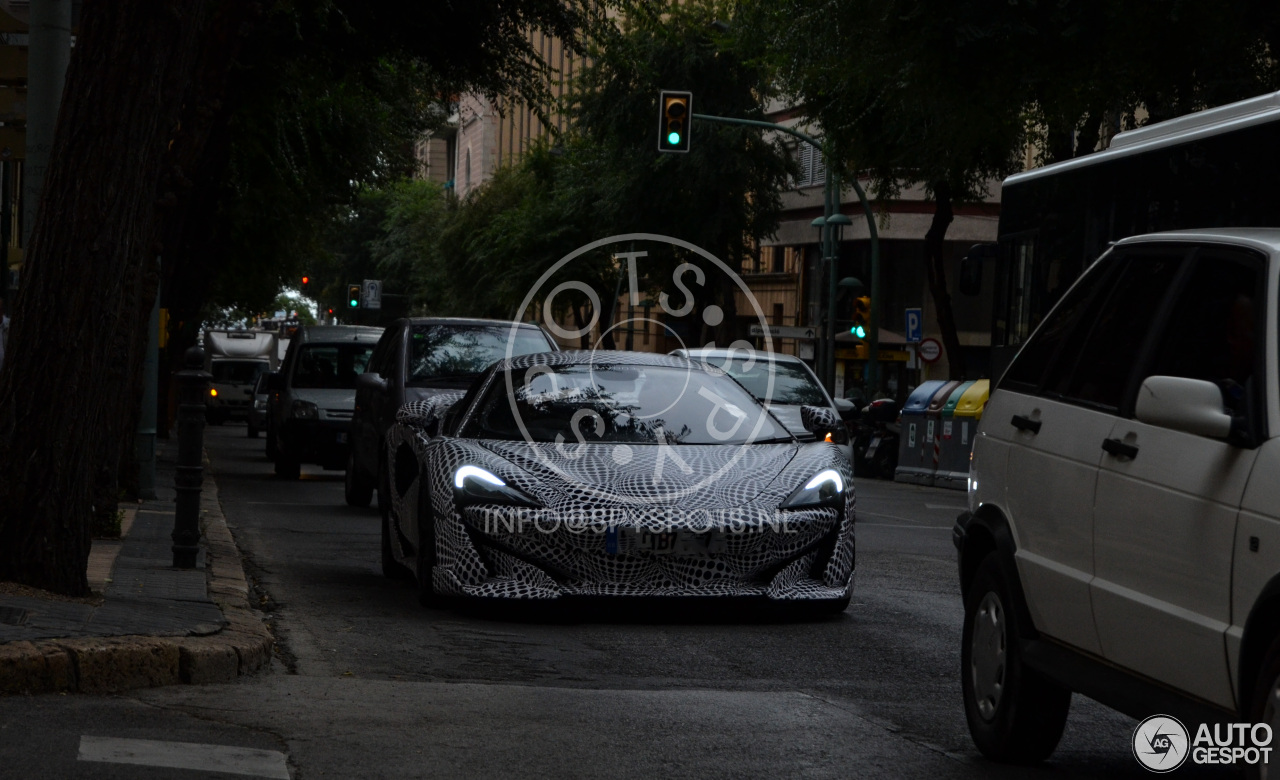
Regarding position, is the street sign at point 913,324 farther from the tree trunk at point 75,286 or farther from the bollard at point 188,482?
the tree trunk at point 75,286

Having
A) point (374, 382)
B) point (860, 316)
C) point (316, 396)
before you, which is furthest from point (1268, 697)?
point (860, 316)

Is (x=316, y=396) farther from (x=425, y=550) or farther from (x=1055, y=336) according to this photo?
(x=1055, y=336)

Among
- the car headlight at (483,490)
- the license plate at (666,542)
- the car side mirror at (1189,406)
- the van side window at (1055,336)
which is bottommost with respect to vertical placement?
the license plate at (666,542)

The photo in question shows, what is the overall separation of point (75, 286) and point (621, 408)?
3.06 m

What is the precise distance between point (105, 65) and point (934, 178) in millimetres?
21328

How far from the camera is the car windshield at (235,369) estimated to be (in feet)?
175

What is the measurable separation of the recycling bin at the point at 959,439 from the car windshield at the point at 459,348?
1101 cm

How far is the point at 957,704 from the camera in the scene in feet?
22.9

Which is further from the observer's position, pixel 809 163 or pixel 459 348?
pixel 809 163

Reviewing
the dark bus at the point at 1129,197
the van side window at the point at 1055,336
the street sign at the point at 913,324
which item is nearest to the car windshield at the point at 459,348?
the dark bus at the point at 1129,197

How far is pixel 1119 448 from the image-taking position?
5059 millimetres

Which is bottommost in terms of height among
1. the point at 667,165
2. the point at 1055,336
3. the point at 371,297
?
the point at 1055,336

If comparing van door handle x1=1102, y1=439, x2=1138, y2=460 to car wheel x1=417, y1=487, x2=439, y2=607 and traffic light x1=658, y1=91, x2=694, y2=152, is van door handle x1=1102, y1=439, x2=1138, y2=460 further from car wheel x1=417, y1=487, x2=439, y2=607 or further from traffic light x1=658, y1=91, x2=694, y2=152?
traffic light x1=658, y1=91, x2=694, y2=152

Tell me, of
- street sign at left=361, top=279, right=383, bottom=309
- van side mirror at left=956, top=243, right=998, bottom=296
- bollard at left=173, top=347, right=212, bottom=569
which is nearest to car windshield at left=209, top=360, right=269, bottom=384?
street sign at left=361, top=279, right=383, bottom=309
